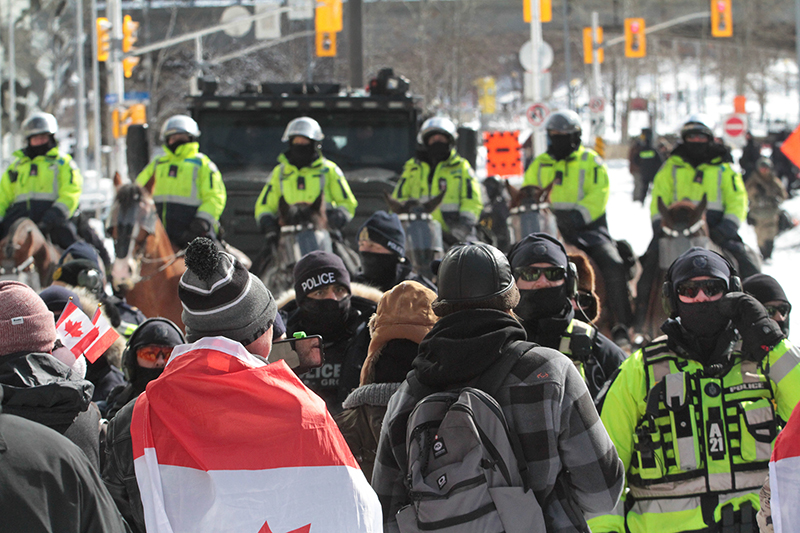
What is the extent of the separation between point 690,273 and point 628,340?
4913mm

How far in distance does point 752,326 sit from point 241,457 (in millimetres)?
2051

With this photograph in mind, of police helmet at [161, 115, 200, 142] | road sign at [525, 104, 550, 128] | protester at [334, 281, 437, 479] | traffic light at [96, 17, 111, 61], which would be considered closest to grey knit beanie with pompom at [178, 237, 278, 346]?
protester at [334, 281, 437, 479]

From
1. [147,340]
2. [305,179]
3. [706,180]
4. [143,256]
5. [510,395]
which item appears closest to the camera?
[510,395]

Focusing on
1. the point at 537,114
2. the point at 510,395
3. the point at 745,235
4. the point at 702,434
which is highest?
the point at 537,114

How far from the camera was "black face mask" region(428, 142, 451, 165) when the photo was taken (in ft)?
36.0

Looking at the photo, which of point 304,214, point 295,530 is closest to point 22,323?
point 295,530

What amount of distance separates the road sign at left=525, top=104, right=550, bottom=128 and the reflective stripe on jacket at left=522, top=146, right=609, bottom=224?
8025 millimetres

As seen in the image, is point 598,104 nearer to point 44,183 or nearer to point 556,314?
point 44,183

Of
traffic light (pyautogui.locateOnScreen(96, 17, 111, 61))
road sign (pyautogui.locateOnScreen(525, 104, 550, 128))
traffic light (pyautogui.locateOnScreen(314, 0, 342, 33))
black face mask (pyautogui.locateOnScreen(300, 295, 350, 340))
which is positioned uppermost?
traffic light (pyautogui.locateOnScreen(314, 0, 342, 33))

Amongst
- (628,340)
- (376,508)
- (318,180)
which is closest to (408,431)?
(376,508)

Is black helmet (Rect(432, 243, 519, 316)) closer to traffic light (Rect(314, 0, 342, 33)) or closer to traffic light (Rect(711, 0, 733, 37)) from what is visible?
traffic light (Rect(314, 0, 342, 33))

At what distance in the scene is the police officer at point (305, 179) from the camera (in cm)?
1015

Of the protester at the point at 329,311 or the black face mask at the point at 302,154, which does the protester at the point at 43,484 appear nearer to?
the protester at the point at 329,311

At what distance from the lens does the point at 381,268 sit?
21.1ft
